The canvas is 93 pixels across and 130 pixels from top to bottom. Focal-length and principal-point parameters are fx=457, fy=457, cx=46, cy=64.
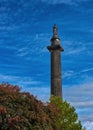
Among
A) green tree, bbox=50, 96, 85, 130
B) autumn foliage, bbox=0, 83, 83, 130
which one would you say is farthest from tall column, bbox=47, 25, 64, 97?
autumn foliage, bbox=0, 83, 83, 130

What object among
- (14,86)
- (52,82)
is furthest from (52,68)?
(14,86)

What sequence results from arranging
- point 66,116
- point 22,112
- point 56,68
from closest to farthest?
point 22,112, point 66,116, point 56,68

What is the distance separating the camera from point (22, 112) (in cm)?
3772

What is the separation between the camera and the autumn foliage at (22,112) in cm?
3647

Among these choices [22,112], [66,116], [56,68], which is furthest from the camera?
[56,68]

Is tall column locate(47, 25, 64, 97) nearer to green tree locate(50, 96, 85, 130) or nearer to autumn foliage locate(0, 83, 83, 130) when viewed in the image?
green tree locate(50, 96, 85, 130)

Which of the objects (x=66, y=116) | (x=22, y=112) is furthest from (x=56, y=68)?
(x=22, y=112)

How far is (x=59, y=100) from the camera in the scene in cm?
5106

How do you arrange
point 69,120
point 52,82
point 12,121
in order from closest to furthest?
point 12,121
point 69,120
point 52,82

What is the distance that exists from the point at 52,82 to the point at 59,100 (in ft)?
26.4

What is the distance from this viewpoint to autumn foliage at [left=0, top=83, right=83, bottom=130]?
36469mm

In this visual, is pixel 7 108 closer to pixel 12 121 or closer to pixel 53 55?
pixel 12 121

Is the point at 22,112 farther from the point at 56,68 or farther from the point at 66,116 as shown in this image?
the point at 56,68

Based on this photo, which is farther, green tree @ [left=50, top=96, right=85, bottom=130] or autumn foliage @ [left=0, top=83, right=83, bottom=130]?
green tree @ [left=50, top=96, right=85, bottom=130]
